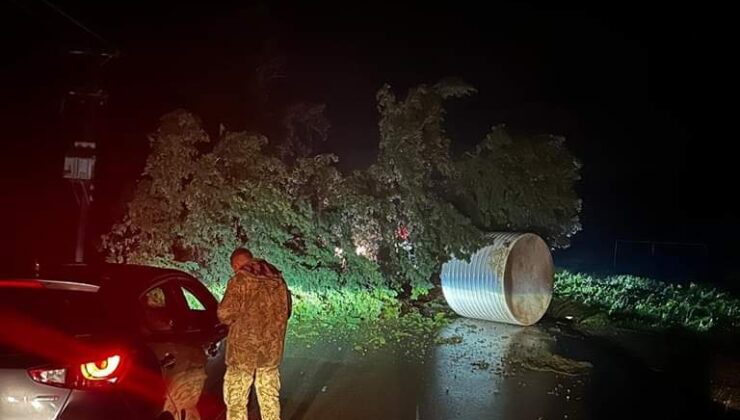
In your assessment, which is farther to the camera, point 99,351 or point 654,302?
point 654,302

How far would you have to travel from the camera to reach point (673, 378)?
10.0 meters

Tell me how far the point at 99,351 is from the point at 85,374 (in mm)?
150

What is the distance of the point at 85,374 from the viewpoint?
4188 millimetres

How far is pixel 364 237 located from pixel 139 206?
389 centimetres

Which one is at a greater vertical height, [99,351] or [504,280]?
[99,351]

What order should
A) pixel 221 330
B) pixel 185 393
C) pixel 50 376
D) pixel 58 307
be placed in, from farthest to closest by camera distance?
pixel 221 330
pixel 185 393
pixel 58 307
pixel 50 376

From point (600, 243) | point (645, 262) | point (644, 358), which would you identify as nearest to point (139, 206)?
point (644, 358)

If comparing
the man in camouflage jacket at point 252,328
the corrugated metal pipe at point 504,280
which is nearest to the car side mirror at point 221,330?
the man in camouflage jacket at point 252,328

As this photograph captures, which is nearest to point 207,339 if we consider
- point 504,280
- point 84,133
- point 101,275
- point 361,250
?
point 101,275

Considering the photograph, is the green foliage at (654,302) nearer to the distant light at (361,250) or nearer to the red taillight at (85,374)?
the distant light at (361,250)

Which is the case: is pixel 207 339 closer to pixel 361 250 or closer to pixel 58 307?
pixel 58 307

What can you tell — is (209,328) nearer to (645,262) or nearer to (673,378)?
(673,378)

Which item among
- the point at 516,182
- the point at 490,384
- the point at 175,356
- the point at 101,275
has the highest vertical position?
the point at 516,182

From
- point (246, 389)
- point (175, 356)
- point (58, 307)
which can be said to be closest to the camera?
point (58, 307)
